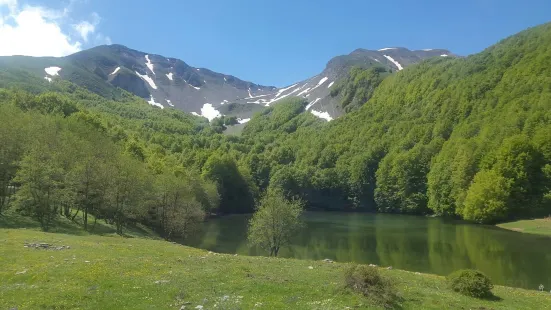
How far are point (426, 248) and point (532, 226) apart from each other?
39.1 m

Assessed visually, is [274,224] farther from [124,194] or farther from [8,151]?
[8,151]

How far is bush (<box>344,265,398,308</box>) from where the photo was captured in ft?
70.3

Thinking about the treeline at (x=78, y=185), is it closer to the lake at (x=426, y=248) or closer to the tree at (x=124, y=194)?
the tree at (x=124, y=194)

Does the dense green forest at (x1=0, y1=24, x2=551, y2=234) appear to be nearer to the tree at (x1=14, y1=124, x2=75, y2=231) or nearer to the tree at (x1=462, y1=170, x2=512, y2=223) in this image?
the tree at (x1=14, y1=124, x2=75, y2=231)

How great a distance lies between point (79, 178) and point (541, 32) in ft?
714

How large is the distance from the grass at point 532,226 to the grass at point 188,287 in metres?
67.9

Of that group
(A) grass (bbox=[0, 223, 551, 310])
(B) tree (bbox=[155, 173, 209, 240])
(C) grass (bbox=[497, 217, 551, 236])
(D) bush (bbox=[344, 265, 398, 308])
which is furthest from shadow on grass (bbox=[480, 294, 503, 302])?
(C) grass (bbox=[497, 217, 551, 236])

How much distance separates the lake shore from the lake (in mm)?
3824

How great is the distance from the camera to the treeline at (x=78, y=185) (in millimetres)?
54438

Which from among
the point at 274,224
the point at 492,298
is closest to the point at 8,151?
the point at 274,224

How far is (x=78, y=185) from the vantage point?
6406cm

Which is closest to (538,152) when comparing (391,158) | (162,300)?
(391,158)

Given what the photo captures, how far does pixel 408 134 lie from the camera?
19425cm

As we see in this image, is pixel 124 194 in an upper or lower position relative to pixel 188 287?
upper
